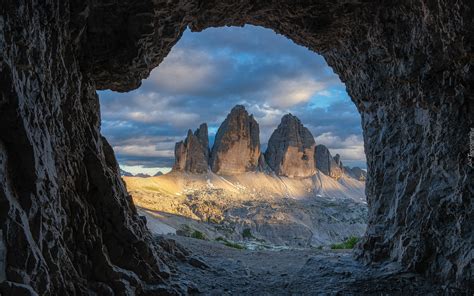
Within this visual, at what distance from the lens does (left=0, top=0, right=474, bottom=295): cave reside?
5141mm

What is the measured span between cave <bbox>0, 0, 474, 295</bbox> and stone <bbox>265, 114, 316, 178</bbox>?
381 ft

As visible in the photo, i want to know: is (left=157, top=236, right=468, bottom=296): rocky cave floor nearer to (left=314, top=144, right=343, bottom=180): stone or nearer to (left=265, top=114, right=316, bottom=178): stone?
(left=265, top=114, right=316, bottom=178): stone

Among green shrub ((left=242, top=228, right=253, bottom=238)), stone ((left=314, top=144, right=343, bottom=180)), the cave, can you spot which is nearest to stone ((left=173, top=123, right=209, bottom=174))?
stone ((left=314, top=144, right=343, bottom=180))

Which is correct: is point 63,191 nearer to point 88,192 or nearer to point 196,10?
point 88,192

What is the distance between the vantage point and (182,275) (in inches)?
411

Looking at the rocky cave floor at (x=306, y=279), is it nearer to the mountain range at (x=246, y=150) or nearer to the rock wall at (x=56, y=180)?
the rock wall at (x=56, y=180)

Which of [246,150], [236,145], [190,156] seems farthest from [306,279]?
[246,150]

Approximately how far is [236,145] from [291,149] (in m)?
22.7

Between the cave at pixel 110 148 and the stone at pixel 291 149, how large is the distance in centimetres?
11616

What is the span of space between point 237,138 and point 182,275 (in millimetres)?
108443

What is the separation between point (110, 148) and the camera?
1040 centimetres

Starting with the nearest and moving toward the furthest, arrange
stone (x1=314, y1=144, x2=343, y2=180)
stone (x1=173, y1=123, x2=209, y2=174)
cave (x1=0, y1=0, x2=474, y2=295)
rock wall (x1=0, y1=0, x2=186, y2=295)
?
rock wall (x1=0, y1=0, x2=186, y2=295), cave (x1=0, y1=0, x2=474, y2=295), stone (x1=173, y1=123, x2=209, y2=174), stone (x1=314, y1=144, x2=343, y2=180)

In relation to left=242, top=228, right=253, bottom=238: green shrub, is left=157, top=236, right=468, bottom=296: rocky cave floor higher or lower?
higher

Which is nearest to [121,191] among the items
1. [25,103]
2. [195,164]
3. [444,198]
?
[25,103]
